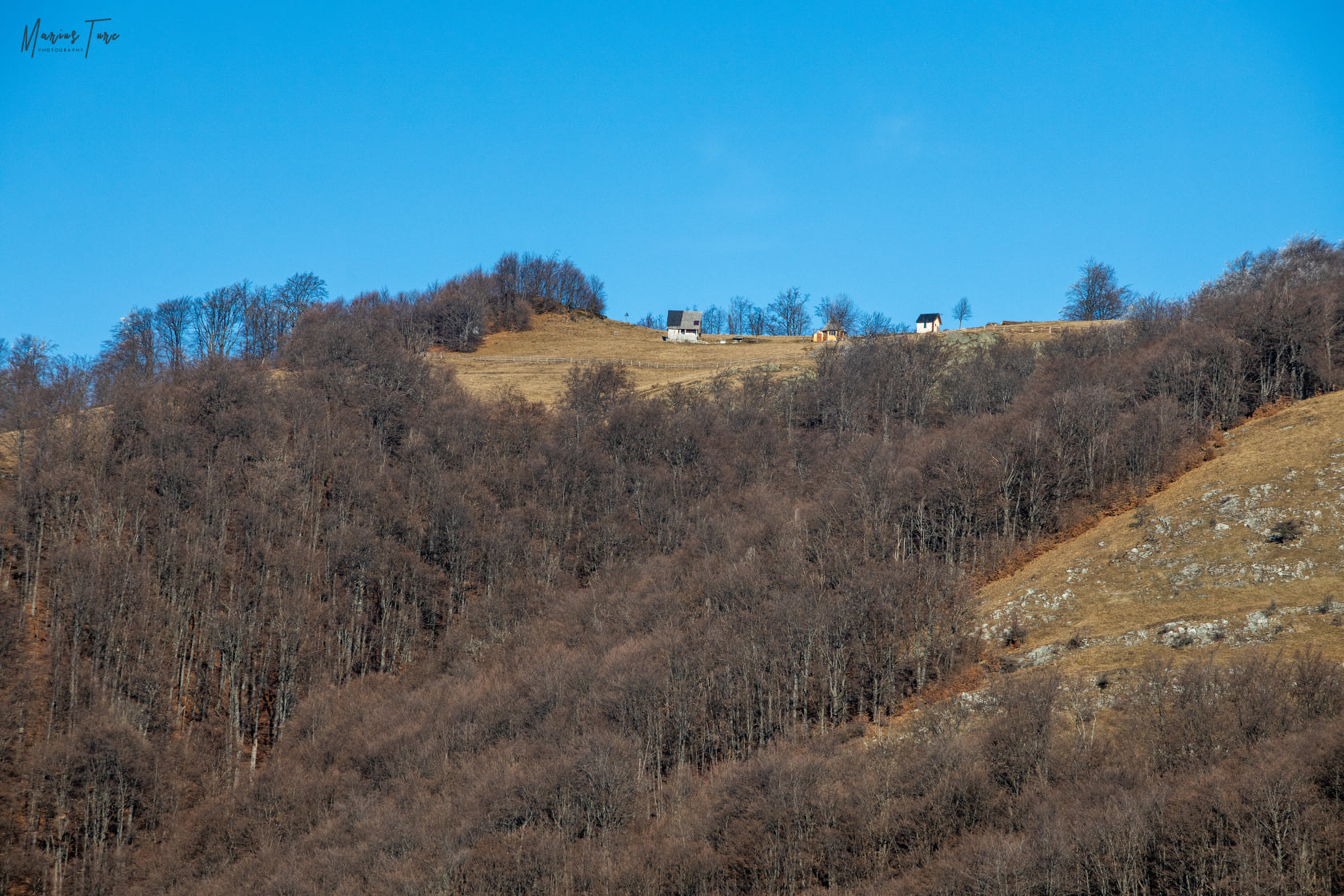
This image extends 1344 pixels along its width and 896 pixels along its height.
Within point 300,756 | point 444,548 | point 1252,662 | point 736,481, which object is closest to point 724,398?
point 736,481

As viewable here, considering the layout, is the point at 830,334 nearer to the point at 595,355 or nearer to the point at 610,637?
the point at 595,355

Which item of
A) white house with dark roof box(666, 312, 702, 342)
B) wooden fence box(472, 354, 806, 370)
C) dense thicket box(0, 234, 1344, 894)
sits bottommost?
dense thicket box(0, 234, 1344, 894)

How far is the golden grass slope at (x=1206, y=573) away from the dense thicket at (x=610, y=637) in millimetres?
3601

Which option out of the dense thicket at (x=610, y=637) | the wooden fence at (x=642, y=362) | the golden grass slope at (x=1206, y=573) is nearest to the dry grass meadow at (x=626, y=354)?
the wooden fence at (x=642, y=362)

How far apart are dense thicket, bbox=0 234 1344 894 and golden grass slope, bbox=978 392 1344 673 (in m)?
3.60

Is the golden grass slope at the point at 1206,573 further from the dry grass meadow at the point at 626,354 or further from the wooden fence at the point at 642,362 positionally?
the wooden fence at the point at 642,362

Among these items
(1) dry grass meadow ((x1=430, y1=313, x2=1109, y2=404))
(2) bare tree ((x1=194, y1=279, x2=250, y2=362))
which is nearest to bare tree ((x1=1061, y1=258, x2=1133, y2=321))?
(1) dry grass meadow ((x1=430, y1=313, x2=1109, y2=404))

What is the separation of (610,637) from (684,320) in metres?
107

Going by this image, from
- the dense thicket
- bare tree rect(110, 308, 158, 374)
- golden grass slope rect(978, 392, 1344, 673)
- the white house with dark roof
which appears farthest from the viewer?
the white house with dark roof

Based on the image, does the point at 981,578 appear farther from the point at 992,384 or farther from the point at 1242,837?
the point at 992,384

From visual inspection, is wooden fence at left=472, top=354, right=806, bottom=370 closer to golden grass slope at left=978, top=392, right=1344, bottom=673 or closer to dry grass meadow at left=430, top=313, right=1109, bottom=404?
dry grass meadow at left=430, top=313, right=1109, bottom=404

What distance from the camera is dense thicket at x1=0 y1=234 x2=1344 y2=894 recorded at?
38.5m

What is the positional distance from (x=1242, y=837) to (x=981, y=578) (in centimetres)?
3061

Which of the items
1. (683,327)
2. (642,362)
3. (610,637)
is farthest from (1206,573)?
(683,327)
